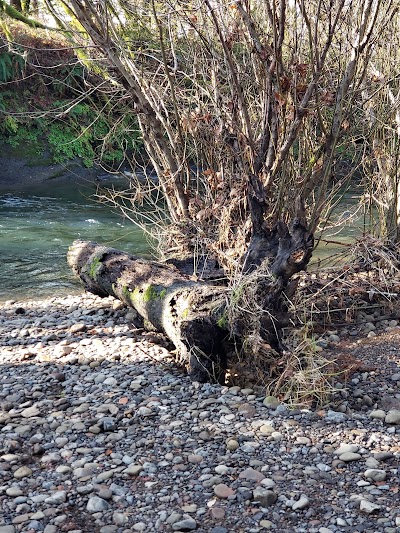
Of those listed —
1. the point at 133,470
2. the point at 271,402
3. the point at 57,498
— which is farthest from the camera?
the point at 271,402

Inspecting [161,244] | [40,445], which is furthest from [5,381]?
[161,244]

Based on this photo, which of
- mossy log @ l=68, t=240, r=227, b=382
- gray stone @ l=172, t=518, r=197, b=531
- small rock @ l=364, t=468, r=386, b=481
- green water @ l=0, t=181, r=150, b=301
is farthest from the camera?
green water @ l=0, t=181, r=150, b=301

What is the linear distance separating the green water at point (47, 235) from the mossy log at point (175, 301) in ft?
5.06

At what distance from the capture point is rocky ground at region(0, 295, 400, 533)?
9.48ft

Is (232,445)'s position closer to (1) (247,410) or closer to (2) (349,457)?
(1) (247,410)

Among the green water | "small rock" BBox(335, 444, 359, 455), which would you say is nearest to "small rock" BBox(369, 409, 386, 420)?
"small rock" BBox(335, 444, 359, 455)

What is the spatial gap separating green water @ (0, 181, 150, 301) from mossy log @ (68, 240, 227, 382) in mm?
1542

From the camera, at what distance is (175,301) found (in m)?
4.86

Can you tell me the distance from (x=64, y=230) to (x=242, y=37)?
6.36 m

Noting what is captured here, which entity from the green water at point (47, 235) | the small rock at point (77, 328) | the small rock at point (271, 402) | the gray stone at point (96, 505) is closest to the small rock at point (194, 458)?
the gray stone at point (96, 505)

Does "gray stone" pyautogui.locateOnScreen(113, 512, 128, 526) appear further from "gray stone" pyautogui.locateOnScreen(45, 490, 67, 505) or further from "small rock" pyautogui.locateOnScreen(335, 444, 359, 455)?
"small rock" pyautogui.locateOnScreen(335, 444, 359, 455)

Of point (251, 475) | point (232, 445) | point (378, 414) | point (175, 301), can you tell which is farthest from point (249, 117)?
point (251, 475)

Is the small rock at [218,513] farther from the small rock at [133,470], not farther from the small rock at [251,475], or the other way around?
the small rock at [133,470]

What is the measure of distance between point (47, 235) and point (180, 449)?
7320 millimetres
